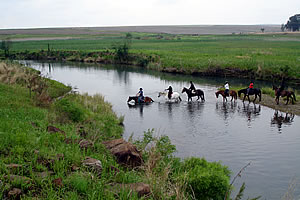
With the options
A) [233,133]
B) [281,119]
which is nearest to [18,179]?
[233,133]

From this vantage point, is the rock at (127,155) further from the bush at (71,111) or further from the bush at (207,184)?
the bush at (71,111)

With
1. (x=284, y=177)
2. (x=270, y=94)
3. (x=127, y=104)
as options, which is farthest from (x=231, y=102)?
(x=284, y=177)

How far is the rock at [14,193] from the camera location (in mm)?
7820

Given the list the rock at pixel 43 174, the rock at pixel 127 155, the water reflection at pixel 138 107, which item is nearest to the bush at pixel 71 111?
the rock at pixel 127 155

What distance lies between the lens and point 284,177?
1431 cm

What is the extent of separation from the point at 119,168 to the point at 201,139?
9.30 m

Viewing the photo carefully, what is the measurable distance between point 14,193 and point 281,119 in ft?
70.0

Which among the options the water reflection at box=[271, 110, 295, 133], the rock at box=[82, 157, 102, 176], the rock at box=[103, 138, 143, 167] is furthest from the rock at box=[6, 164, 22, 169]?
the water reflection at box=[271, 110, 295, 133]

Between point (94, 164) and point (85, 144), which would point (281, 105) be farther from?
point (94, 164)

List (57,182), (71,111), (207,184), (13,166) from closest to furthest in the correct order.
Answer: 1. (57,182)
2. (13,166)
3. (207,184)
4. (71,111)

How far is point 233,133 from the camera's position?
68.7 ft

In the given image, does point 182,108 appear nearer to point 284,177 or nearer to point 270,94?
point 270,94

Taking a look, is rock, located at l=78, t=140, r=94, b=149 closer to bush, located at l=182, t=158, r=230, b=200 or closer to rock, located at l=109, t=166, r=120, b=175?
rock, located at l=109, t=166, r=120, b=175

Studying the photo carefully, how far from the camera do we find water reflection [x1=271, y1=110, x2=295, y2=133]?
2341 cm
